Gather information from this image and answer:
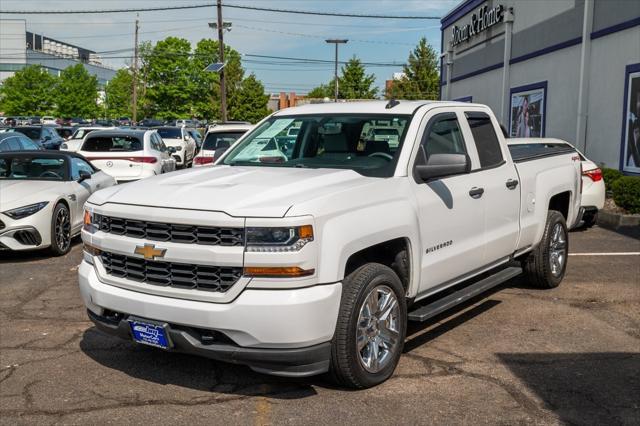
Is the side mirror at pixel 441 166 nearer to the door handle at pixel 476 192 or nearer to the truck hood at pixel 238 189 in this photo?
the truck hood at pixel 238 189

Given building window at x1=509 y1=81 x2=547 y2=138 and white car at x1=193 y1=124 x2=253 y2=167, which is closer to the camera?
white car at x1=193 y1=124 x2=253 y2=167

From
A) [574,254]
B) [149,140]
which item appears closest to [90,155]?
[149,140]

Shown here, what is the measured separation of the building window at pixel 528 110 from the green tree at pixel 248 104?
168 ft

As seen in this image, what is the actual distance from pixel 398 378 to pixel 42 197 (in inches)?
250

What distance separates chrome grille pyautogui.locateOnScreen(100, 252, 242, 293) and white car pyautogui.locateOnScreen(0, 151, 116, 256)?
5.08 meters

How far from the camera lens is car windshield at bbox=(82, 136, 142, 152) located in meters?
Result: 15.4

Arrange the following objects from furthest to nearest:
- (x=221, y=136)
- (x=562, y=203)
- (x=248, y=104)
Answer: (x=248, y=104) → (x=221, y=136) → (x=562, y=203)

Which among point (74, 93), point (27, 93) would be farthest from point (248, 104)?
point (27, 93)

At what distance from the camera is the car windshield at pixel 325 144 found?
5445 mm

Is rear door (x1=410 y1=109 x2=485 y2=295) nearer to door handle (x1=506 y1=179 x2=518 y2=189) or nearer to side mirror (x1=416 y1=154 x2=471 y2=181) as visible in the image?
side mirror (x1=416 y1=154 x2=471 y2=181)

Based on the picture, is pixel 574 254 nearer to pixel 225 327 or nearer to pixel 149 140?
pixel 225 327

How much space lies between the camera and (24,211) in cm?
917

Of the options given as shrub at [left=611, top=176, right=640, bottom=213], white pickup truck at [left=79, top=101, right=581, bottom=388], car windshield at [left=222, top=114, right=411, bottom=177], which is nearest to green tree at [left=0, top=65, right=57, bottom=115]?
shrub at [left=611, top=176, right=640, bottom=213]

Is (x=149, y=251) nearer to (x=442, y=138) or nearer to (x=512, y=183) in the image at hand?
(x=442, y=138)
